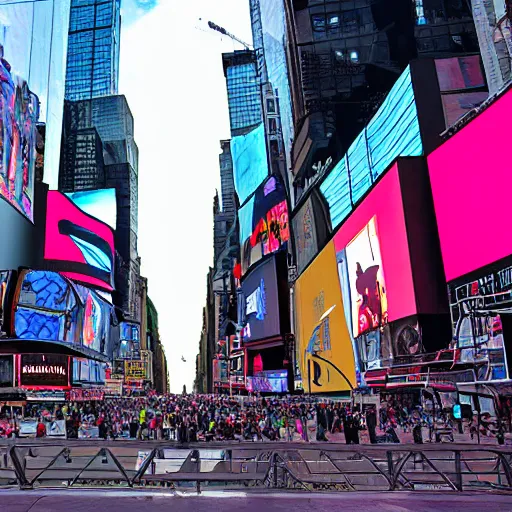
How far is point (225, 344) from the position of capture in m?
131

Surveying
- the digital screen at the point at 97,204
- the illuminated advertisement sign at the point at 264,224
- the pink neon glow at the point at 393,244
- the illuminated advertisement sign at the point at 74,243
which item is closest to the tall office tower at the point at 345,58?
the illuminated advertisement sign at the point at 264,224

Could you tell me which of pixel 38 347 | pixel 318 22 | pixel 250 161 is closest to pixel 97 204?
pixel 250 161

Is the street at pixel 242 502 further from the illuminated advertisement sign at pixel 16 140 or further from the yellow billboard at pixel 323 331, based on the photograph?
the illuminated advertisement sign at pixel 16 140

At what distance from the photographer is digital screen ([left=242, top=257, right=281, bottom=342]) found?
6400cm

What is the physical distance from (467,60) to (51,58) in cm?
7365

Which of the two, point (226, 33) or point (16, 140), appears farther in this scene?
point (226, 33)

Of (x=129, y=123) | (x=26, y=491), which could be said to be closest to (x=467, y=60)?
(x=26, y=491)

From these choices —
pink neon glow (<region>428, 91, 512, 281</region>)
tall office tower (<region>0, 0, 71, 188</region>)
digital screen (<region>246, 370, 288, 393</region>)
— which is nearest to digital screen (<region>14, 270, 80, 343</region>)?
digital screen (<region>246, 370, 288, 393</region>)

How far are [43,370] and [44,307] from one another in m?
6.57

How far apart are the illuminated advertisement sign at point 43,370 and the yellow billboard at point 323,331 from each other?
24.3 m

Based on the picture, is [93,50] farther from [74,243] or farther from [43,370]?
[43,370]

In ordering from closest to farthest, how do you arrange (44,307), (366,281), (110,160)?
(366,281) → (44,307) → (110,160)

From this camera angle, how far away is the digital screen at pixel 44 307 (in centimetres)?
4762

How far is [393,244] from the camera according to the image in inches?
1115
